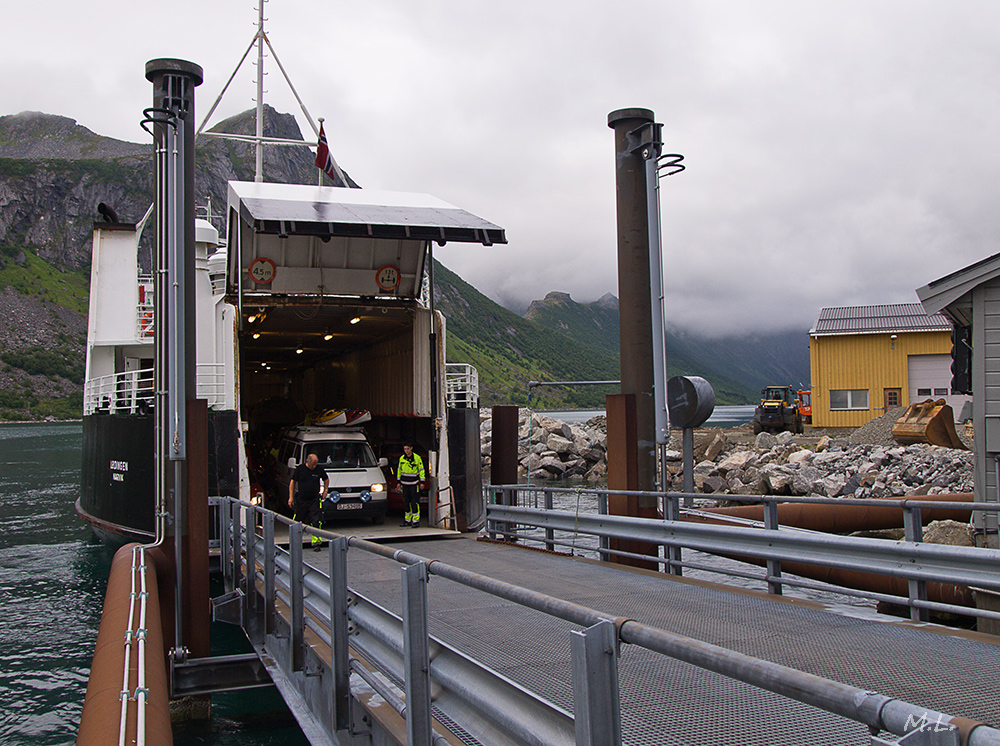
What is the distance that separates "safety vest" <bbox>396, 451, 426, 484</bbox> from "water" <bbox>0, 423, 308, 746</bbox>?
3952 millimetres

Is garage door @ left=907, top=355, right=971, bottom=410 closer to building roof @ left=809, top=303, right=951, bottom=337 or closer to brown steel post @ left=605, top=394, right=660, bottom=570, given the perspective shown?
building roof @ left=809, top=303, right=951, bottom=337

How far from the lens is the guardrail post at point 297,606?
7.05m

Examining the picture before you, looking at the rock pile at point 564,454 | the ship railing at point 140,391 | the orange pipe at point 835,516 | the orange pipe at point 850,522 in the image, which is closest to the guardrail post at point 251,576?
the ship railing at point 140,391

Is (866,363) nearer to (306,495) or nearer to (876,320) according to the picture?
(876,320)

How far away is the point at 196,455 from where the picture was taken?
933 centimetres

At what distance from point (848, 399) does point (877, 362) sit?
2354 millimetres

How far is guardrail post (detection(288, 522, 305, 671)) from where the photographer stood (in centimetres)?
705

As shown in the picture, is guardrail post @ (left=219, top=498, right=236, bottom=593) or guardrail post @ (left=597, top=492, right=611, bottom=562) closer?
guardrail post @ (left=597, top=492, right=611, bottom=562)

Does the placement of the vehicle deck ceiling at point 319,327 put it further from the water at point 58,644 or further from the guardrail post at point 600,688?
the guardrail post at point 600,688

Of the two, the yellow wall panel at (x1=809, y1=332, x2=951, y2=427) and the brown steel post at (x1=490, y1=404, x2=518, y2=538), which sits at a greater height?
the yellow wall panel at (x1=809, y1=332, x2=951, y2=427)

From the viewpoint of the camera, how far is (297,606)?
277 inches

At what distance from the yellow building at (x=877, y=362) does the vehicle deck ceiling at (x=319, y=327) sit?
23656 millimetres

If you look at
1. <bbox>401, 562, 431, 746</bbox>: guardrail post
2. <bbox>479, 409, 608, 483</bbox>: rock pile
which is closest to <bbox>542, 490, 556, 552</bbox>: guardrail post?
<bbox>401, 562, 431, 746</bbox>: guardrail post

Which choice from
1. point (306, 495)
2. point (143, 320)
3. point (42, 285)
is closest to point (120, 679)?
point (306, 495)
